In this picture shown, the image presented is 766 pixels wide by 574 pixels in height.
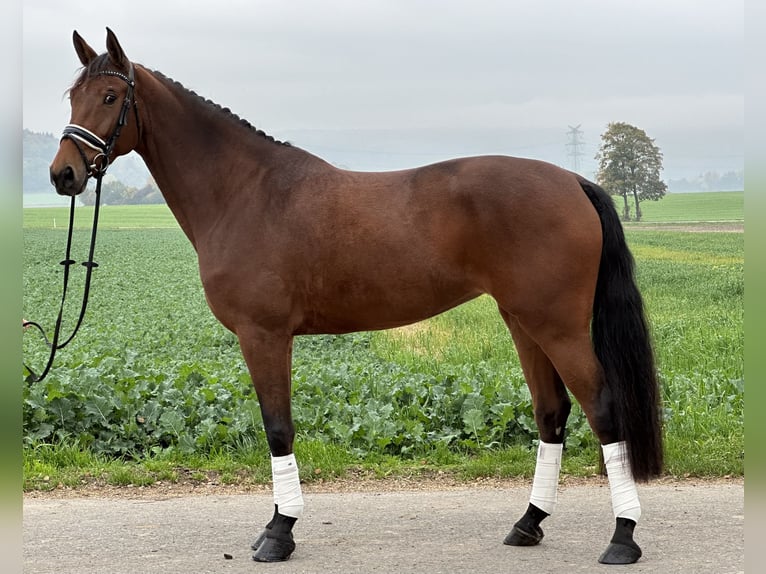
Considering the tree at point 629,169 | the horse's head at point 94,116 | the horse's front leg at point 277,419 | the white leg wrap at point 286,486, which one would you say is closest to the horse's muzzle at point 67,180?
the horse's head at point 94,116

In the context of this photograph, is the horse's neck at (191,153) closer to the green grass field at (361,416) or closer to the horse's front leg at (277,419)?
the horse's front leg at (277,419)

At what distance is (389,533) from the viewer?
4578 millimetres

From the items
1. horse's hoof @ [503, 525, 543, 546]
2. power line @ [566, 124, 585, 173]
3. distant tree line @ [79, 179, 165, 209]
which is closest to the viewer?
horse's hoof @ [503, 525, 543, 546]

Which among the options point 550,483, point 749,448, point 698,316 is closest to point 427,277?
point 550,483

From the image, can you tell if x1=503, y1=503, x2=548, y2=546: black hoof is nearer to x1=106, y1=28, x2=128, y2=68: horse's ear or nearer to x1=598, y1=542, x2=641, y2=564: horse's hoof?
x1=598, y1=542, x2=641, y2=564: horse's hoof

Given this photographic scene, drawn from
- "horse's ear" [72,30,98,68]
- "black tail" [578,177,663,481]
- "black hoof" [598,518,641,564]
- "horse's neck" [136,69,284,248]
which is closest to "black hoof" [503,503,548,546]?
"black hoof" [598,518,641,564]

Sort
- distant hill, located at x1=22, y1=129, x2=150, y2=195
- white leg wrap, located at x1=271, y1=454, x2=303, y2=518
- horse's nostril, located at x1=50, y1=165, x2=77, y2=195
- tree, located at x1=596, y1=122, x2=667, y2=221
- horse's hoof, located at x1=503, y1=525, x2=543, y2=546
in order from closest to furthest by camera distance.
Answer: horse's nostril, located at x1=50, y1=165, x2=77, y2=195, white leg wrap, located at x1=271, y1=454, x2=303, y2=518, horse's hoof, located at x1=503, y1=525, x2=543, y2=546, distant hill, located at x1=22, y1=129, x2=150, y2=195, tree, located at x1=596, y1=122, x2=667, y2=221

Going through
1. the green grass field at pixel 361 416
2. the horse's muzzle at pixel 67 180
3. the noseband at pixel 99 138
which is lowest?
the green grass field at pixel 361 416

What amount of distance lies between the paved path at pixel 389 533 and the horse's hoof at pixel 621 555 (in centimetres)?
4

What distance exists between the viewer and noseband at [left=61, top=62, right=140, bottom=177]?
4105 millimetres

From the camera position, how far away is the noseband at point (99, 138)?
13.5 feet

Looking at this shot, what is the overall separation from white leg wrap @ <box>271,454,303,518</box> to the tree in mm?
8605

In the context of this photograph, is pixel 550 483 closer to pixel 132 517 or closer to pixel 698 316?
pixel 132 517

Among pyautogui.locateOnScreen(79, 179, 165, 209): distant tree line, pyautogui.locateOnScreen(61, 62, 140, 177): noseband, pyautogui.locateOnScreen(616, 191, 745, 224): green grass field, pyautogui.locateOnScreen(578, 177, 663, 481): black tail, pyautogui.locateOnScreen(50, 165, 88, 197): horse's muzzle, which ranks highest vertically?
pyautogui.locateOnScreen(79, 179, 165, 209): distant tree line
